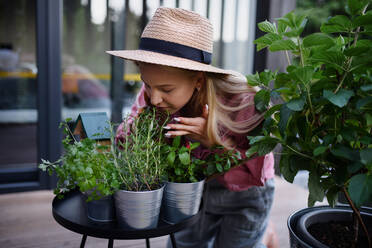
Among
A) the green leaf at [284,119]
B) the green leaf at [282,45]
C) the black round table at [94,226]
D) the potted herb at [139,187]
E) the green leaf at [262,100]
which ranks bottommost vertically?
the black round table at [94,226]

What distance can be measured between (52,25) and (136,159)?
2.19m

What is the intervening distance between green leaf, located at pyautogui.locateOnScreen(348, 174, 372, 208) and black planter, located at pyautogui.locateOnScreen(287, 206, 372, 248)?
0.72 feet

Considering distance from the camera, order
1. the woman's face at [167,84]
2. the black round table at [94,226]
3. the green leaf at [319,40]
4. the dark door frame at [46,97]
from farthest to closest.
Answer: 1. the dark door frame at [46,97]
2. the woman's face at [167,84]
3. the black round table at [94,226]
4. the green leaf at [319,40]

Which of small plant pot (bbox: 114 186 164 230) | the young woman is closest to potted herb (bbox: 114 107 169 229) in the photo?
small plant pot (bbox: 114 186 164 230)

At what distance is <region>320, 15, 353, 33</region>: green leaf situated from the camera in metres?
0.75

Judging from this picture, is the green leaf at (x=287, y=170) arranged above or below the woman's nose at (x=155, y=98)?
below

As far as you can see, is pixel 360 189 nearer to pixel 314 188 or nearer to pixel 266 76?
pixel 314 188

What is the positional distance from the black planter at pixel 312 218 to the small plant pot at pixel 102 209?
50cm

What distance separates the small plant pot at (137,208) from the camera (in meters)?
0.83

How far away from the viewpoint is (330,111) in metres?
0.81

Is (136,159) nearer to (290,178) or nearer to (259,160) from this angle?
(290,178)

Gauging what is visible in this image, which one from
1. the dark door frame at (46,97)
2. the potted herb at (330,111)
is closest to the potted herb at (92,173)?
the potted herb at (330,111)

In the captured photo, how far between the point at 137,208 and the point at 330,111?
553 millimetres

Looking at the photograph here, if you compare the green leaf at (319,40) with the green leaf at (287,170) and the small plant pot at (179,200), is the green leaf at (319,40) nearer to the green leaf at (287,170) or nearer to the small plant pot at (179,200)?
the green leaf at (287,170)
